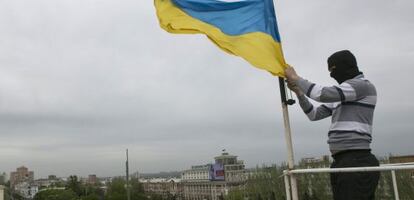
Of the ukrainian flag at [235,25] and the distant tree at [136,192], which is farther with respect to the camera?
the distant tree at [136,192]

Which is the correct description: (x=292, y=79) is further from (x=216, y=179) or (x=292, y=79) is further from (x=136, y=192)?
(x=216, y=179)

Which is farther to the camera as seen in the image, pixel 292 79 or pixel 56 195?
pixel 56 195

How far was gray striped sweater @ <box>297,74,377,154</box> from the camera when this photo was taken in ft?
10.7

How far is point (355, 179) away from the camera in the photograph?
3.19m

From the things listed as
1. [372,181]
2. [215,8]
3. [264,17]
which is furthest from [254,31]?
[372,181]

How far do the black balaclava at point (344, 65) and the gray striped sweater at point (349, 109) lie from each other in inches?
2.5

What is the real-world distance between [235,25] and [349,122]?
1631 millimetres

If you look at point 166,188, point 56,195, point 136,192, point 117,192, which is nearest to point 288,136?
point 56,195

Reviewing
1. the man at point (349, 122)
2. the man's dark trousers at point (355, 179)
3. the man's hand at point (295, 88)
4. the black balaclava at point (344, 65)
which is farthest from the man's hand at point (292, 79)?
the man's dark trousers at point (355, 179)

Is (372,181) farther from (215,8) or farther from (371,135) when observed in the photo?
(215,8)

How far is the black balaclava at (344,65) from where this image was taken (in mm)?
3457

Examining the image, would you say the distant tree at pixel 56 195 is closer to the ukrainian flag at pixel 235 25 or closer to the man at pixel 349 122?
the ukrainian flag at pixel 235 25

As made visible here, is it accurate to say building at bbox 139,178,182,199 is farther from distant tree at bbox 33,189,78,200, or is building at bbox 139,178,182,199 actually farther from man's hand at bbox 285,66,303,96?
man's hand at bbox 285,66,303,96

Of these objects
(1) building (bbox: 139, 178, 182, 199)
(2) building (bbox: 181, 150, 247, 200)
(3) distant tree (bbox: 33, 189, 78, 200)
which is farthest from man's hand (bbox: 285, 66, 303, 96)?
(1) building (bbox: 139, 178, 182, 199)
